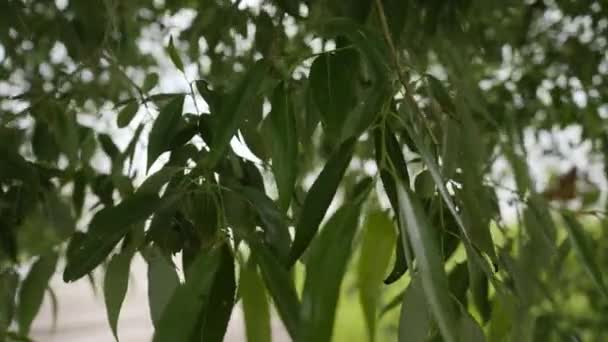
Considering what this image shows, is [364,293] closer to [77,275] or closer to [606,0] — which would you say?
[77,275]

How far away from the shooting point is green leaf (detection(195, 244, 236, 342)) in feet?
0.96

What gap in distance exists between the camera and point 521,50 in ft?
2.86

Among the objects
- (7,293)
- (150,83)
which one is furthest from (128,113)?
(7,293)

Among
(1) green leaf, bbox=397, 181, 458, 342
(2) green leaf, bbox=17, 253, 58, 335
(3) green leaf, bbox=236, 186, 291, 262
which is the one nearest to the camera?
(1) green leaf, bbox=397, 181, 458, 342

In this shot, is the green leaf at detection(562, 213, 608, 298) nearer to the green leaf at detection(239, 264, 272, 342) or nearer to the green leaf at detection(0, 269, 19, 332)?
the green leaf at detection(239, 264, 272, 342)

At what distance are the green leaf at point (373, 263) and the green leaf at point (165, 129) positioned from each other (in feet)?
0.43

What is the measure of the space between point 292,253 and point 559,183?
29.3 inches

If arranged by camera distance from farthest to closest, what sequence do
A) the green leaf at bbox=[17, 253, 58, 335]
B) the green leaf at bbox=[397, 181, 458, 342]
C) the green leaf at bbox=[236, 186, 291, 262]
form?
the green leaf at bbox=[17, 253, 58, 335]
the green leaf at bbox=[236, 186, 291, 262]
the green leaf at bbox=[397, 181, 458, 342]

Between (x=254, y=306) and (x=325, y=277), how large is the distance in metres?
0.05

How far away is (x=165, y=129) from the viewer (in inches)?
16.1

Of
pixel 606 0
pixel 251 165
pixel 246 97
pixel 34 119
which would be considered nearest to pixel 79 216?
pixel 34 119

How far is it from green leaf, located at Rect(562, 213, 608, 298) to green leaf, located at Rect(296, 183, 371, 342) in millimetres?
162

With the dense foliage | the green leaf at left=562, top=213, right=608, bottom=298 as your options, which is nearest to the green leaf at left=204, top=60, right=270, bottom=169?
the dense foliage

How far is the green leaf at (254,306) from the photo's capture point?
31 cm
